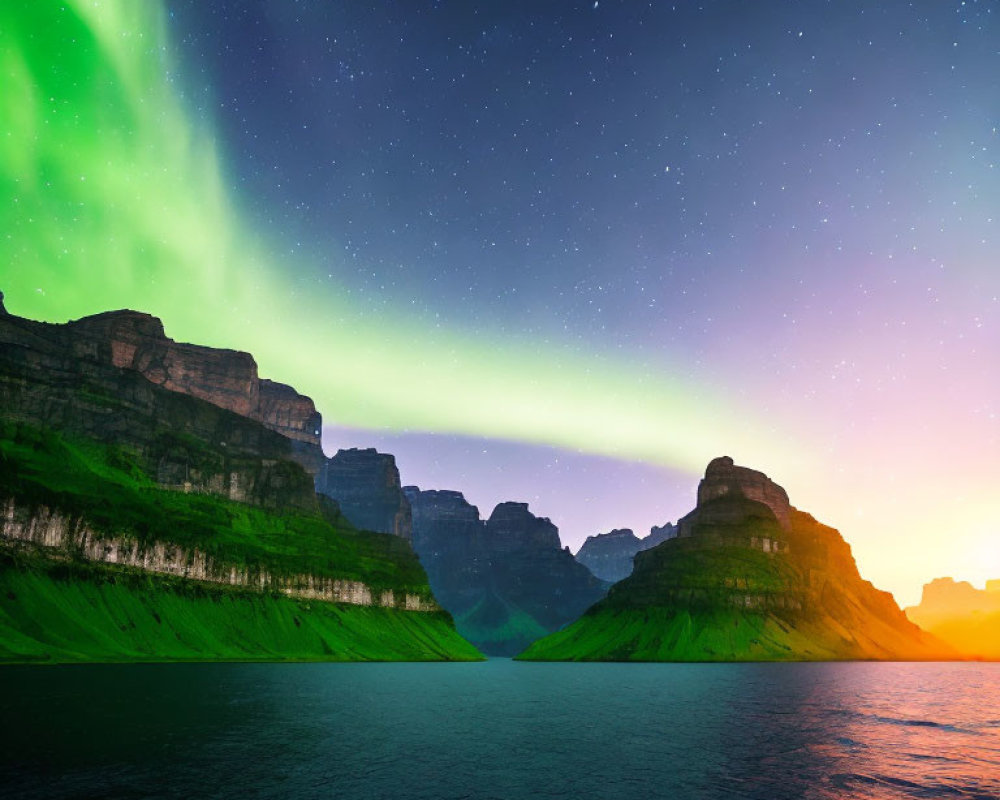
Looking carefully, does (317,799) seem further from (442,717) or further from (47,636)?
(47,636)

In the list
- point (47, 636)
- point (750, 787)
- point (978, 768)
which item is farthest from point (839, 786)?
point (47, 636)

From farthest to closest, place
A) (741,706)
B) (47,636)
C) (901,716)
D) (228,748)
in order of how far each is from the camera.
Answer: (47,636) < (741,706) < (901,716) < (228,748)

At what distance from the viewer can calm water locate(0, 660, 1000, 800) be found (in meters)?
47.7

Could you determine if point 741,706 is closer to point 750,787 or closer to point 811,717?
point 811,717

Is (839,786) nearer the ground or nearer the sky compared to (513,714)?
nearer the sky

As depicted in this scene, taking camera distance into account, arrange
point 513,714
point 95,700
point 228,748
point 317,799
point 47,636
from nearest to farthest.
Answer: point 317,799, point 228,748, point 95,700, point 513,714, point 47,636

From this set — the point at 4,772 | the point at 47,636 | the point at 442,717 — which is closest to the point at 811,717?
the point at 442,717

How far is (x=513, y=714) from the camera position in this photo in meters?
102

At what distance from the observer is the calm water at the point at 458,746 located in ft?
156

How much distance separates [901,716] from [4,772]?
121188 mm

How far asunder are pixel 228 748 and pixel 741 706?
90833 mm

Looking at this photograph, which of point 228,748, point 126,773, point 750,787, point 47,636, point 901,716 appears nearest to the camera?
point 126,773

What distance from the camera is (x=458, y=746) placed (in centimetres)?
6825

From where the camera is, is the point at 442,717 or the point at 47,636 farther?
the point at 47,636
